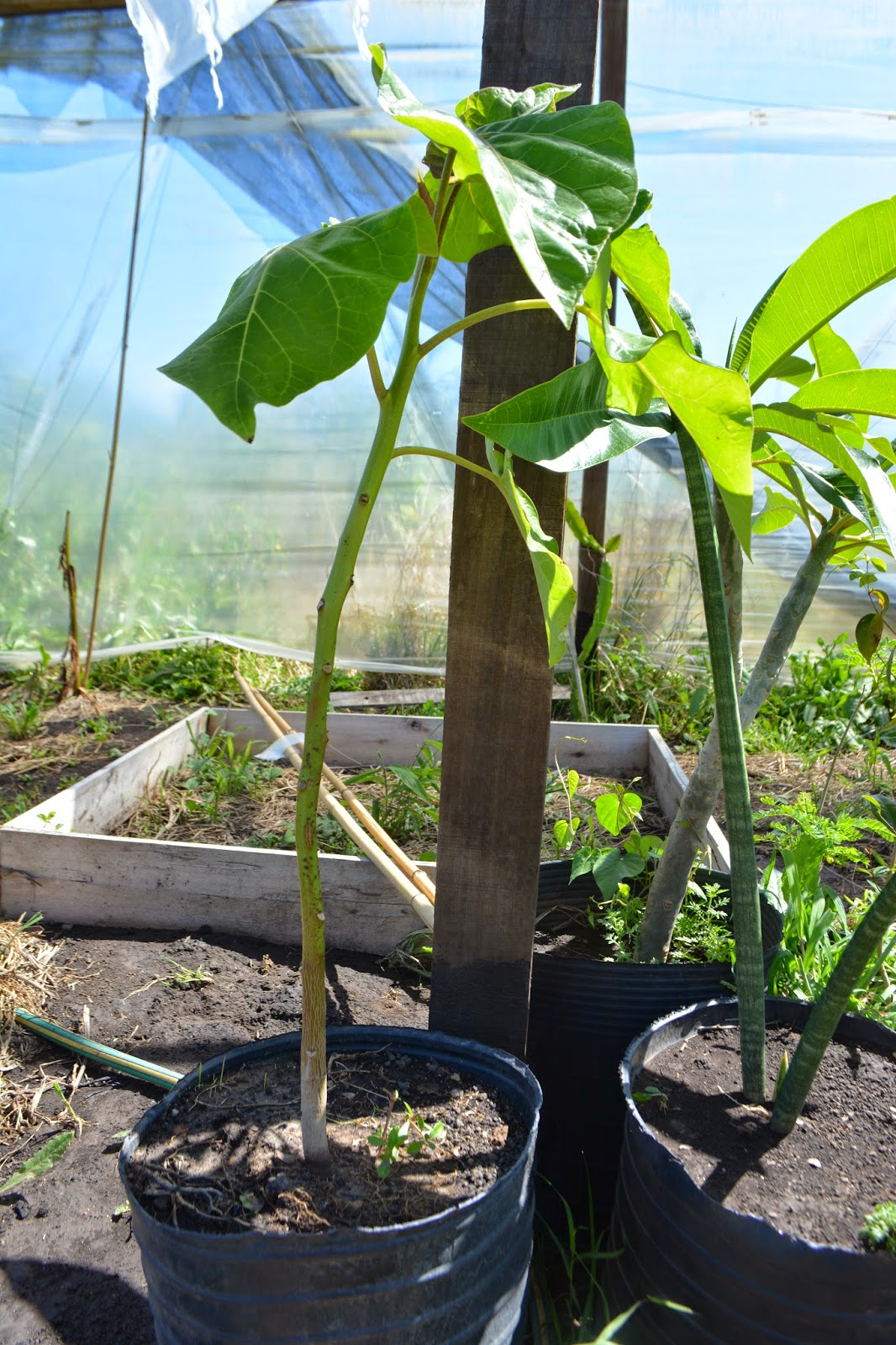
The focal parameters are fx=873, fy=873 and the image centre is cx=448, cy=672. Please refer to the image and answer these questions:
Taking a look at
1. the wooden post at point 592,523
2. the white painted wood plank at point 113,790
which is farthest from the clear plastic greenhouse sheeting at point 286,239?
the white painted wood plank at point 113,790

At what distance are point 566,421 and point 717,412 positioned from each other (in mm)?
177

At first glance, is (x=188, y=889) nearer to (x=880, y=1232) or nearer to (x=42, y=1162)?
(x=42, y=1162)

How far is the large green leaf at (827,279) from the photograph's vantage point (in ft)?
2.80

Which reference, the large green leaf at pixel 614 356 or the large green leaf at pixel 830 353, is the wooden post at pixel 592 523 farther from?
the large green leaf at pixel 614 356

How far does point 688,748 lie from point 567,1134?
6.57 ft

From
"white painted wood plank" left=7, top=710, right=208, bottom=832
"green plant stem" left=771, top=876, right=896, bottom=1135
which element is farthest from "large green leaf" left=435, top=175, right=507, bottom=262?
"white painted wood plank" left=7, top=710, right=208, bottom=832

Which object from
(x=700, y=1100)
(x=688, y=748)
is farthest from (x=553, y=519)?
(x=688, y=748)

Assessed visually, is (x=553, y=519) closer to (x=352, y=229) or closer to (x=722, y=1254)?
(x=352, y=229)

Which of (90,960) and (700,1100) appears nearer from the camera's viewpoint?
(700,1100)

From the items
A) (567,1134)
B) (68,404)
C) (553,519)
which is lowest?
(567,1134)

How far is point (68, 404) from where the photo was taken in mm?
4102

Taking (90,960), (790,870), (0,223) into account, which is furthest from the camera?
(0,223)

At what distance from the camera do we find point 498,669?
1.17 m

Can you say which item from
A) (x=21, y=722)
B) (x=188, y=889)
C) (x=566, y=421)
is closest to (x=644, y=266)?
(x=566, y=421)
